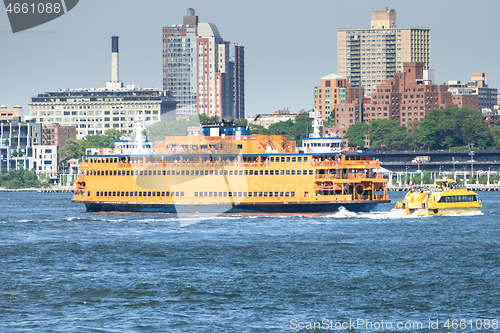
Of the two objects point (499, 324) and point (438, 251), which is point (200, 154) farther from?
point (499, 324)

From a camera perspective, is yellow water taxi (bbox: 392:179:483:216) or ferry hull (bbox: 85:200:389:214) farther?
ferry hull (bbox: 85:200:389:214)

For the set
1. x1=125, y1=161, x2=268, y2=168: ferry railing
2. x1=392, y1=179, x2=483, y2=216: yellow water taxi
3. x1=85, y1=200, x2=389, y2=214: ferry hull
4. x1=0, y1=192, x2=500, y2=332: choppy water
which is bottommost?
x1=0, y1=192, x2=500, y2=332: choppy water

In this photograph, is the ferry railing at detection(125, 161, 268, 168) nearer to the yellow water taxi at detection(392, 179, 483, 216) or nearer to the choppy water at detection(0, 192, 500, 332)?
the yellow water taxi at detection(392, 179, 483, 216)

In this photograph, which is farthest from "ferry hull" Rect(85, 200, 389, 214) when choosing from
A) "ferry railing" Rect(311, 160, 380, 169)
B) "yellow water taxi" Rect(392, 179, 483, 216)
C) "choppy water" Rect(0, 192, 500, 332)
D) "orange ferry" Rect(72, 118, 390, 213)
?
"choppy water" Rect(0, 192, 500, 332)

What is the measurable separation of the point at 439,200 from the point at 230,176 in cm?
1888

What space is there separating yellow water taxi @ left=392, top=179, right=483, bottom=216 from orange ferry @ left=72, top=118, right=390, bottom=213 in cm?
260

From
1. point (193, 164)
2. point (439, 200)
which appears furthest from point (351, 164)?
point (193, 164)

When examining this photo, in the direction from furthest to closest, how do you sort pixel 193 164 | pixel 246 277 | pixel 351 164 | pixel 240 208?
pixel 193 164 < pixel 240 208 < pixel 351 164 < pixel 246 277

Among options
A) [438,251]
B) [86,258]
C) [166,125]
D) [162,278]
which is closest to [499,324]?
[162,278]

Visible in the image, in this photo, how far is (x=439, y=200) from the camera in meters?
81.2

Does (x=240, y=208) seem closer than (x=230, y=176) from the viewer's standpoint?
Yes

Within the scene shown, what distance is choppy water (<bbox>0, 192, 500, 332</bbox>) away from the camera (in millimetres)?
36531

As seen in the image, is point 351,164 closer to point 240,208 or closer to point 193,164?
point 240,208

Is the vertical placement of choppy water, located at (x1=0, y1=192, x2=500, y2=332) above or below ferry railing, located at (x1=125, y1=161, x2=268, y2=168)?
below
